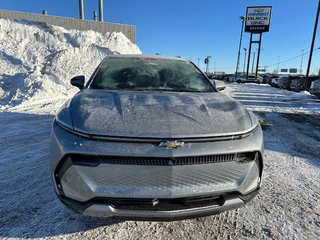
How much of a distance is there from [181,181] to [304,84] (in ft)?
70.1

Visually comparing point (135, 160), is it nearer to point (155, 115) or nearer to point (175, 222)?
point (155, 115)

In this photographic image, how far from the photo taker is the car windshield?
10.5ft

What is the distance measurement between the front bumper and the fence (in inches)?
905

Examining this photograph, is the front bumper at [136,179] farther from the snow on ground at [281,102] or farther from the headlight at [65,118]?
the snow on ground at [281,102]

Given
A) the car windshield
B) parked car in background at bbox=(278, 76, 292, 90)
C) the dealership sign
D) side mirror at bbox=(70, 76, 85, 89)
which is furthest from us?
the dealership sign

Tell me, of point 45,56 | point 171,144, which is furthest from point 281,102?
point 45,56

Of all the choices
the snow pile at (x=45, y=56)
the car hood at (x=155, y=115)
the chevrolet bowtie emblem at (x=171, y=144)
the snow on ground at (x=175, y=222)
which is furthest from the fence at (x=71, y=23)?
the chevrolet bowtie emblem at (x=171, y=144)

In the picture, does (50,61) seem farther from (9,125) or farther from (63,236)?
(63,236)

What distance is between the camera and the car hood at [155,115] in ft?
6.50

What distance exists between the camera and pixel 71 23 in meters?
22.5

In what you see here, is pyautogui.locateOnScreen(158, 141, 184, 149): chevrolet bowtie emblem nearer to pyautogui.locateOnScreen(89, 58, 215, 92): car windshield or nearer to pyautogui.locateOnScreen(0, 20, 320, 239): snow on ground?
pyautogui.locateOnScreen(0, 20, 320, 239): snow on ground

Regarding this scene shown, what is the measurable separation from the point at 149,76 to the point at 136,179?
1.89 m

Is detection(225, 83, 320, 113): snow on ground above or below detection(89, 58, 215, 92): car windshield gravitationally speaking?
below

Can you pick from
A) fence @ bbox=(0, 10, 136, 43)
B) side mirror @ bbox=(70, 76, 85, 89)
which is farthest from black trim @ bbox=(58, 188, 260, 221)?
fence @ bbox=(0, 10, 136, 43)
